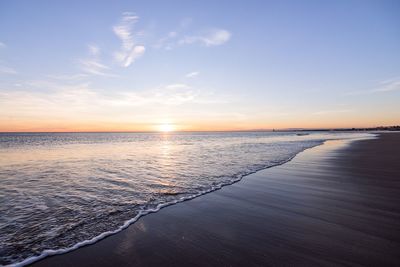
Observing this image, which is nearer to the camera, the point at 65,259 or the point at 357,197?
the point at 65,259

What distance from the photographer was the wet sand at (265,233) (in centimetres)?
347

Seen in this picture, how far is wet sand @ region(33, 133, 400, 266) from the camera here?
11.4 ft

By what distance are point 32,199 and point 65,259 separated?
172 inches

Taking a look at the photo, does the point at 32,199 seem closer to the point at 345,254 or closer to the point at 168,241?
the point at 168,241

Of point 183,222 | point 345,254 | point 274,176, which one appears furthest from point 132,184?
point 345,254

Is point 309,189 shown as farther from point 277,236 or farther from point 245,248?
point 245,248

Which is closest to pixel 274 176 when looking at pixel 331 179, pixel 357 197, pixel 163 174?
pixel 331 179

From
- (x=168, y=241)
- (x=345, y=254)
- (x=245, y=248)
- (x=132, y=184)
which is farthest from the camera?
(x=132, y=184)

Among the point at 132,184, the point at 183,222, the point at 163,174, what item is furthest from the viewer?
the point at 163,174

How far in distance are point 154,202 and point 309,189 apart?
5.02 m

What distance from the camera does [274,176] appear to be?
32.3 ft

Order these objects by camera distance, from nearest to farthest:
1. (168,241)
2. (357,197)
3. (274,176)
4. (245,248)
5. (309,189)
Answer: (245,248), (168,241), (357,197), (309,189), (274,176)

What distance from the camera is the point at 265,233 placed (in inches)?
172

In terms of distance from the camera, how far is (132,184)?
902 centimetres
